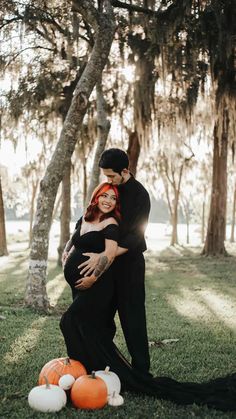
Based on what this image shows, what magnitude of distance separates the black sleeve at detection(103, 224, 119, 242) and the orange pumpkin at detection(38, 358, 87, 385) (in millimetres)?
1043

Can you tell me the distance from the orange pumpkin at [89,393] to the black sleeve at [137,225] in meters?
1.06

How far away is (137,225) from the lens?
4.32 meters

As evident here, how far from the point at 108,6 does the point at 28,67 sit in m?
6.75

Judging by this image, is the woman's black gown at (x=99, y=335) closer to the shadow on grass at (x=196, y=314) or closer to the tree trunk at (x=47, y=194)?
the shadow on grass at (x=196, y=314)

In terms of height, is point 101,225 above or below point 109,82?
below

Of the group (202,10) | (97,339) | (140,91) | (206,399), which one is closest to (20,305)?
(97,339)

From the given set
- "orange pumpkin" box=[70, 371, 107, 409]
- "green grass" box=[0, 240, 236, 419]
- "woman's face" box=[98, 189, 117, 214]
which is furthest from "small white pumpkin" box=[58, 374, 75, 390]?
"woman's face" box=[98, 189, 117, 214]

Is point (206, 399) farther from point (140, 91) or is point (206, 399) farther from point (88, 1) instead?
point (140, 91)

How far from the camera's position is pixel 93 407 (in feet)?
12.6

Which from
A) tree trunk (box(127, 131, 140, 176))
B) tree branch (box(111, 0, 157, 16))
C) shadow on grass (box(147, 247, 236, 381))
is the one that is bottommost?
shadow on grass (box(147, 247, 236, 381))

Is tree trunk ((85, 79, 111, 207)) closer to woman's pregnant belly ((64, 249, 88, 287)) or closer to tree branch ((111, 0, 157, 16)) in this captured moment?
tree branch ((111, 0, 157, 16))

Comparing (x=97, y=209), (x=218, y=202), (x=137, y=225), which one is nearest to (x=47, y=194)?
(x=97, y=209)

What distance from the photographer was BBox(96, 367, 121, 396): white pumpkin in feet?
13.0

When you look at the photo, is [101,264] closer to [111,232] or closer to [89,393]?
[111,232]
